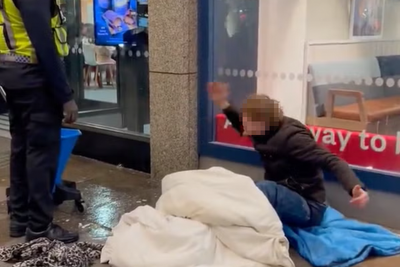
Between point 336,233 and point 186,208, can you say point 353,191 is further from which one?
point 186,208

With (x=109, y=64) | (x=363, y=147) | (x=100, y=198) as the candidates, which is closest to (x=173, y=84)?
(x=109, y=64)

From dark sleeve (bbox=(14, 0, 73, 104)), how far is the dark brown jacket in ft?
4.08

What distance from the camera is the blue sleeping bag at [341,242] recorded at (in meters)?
3.55

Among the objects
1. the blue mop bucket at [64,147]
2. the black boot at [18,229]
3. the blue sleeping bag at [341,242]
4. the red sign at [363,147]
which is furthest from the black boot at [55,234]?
the red sign at [363,147]

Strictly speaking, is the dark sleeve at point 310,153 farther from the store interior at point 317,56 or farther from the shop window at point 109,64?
the shop window at point 109,64

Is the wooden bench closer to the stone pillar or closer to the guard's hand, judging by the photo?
the stone pillar

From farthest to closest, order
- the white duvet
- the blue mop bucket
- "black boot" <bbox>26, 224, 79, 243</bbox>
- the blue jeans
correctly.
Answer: the blue mop bucket → "black boot" <bbox>26, 224, 79, 243</bbox> → the blue jeans → the white duvet

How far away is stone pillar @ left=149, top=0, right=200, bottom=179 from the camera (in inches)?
189

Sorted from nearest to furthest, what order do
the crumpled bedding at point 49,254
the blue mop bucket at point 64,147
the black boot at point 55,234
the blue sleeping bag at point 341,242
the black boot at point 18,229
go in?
the crumpled bedding at point 49,254
the blue sleeping bag at point 341,242
the black boot at point 55,234
the black boot at point 18,229
the blue mop bucket at point 64,147

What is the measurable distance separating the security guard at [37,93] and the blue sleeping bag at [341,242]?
55.1 inches

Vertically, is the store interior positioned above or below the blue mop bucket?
above

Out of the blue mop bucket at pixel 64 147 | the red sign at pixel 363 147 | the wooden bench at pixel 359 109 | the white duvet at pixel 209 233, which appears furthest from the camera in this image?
the blue mop bucket at pixel 64 147

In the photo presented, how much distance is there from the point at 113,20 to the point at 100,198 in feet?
5.34

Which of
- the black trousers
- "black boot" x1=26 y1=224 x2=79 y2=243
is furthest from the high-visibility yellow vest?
"black boot" x1=26 y1=224 x2=79 y2=243
